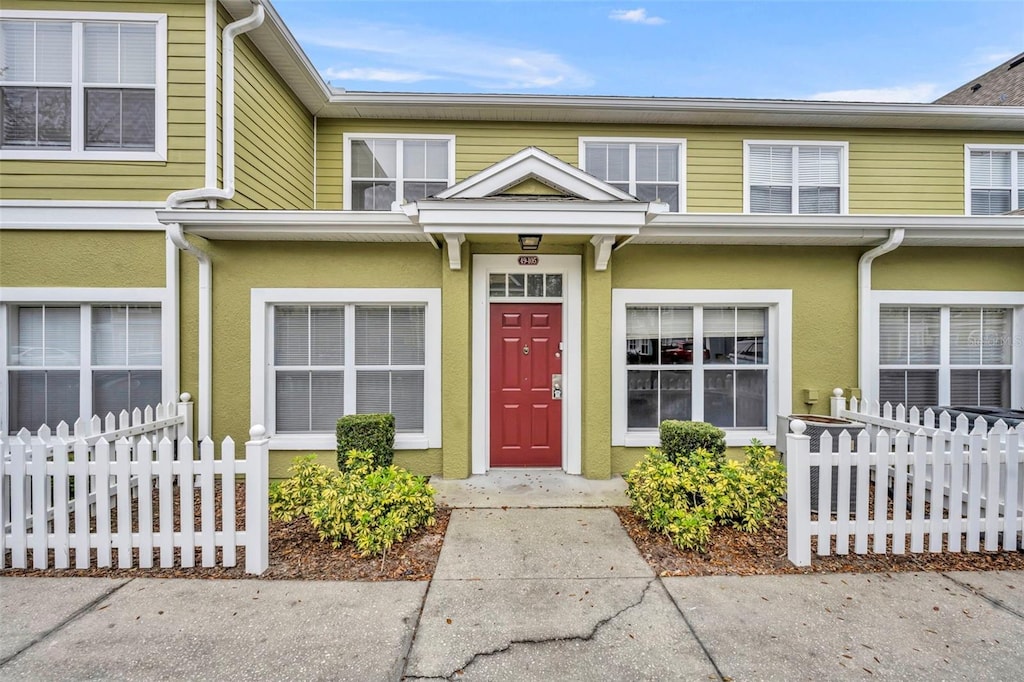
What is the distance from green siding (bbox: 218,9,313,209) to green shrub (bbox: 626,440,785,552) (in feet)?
18.6

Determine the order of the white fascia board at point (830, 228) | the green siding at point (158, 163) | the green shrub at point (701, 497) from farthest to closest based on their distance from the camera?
the green siding at point (158, 163), the white fascia board at point (830, 228), the green shrub at point (701, 497)

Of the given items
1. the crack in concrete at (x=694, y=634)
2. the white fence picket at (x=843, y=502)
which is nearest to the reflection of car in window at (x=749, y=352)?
the white fence picket at (x=843, y=502)

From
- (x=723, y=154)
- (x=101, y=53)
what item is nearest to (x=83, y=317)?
(x=101, y=53)

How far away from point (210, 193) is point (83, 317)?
205cm


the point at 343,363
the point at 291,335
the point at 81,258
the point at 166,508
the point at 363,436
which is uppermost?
the point at 81,258

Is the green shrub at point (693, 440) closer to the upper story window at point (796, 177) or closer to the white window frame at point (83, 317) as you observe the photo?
the upper story window at point (796, 177)

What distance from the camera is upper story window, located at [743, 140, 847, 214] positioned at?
772 cm

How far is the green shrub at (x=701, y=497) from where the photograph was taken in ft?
12.3

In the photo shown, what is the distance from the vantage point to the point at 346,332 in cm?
568

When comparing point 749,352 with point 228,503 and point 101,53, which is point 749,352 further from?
point 101,53

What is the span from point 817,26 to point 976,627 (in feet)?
46.2

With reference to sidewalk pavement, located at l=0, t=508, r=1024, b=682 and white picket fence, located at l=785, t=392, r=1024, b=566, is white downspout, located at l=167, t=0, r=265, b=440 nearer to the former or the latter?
sidewalk pavement, located at l=0, t=508, r=1024, b=682

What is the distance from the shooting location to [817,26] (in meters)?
11.8

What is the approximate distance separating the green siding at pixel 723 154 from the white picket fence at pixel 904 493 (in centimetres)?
496
